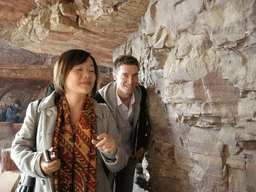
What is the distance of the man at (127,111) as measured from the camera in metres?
1.71

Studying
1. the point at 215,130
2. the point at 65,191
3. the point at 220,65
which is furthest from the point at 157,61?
the point at 65,191

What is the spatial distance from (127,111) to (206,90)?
28.8 inches

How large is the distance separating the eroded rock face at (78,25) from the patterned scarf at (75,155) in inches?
53.2

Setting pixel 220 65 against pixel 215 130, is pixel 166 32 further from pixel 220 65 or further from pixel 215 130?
pixel 215 130

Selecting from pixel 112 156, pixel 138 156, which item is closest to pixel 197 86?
pixel 112 156

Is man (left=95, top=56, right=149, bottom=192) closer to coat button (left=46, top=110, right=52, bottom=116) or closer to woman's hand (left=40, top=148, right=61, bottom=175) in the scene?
coat button (left=46, top=110, right=52, bottom=116)

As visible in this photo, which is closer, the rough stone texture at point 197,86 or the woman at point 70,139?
the woman at point 70,139

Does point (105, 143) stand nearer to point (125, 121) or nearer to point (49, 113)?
Answer: point (49, 113)

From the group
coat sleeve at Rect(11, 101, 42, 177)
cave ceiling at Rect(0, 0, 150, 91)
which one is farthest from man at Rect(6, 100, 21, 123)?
coat sleeve at Rect(11, 101, 42, 177)

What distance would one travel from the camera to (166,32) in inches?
64.9

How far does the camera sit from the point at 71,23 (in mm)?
2547

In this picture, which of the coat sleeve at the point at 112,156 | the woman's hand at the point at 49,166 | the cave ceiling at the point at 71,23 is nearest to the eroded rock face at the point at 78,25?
the cave ceiling at the point at 71,23

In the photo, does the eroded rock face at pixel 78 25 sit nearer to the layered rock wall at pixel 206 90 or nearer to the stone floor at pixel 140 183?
the layered rock wall at pixel 206 90

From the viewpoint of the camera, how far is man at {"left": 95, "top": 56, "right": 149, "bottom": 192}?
171 centimetres
